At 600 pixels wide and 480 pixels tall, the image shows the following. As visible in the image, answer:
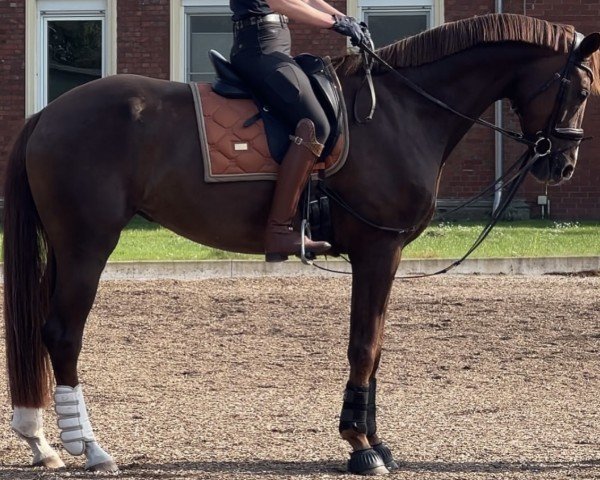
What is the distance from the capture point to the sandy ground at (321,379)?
648 cm

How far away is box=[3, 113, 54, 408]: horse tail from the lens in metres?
6.36

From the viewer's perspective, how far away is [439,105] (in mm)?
6707

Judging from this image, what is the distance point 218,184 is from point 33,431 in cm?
158

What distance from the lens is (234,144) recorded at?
641 cm

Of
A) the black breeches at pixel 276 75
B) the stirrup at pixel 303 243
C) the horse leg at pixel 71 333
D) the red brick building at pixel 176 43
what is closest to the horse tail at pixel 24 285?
the horse leg at pixel 71 333

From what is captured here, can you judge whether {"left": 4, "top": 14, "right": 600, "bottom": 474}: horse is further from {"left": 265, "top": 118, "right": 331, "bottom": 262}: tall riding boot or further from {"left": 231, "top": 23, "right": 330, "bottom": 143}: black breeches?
{"left": 231, "top": 23, "right": 330, "bottom": 143}: black breeches

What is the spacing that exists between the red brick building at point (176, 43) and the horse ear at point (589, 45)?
1353 centimetres

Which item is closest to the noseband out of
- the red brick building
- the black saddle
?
the black saddle

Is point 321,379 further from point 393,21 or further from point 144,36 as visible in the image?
point 144,36

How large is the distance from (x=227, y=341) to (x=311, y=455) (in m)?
3.72

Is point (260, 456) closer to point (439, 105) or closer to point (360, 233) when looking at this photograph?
point (360, 233)

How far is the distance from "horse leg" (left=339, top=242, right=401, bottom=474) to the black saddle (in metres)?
0.61

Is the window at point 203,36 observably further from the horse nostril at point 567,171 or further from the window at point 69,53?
the horse nostril at point 567,171

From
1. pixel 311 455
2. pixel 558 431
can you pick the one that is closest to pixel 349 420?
pixel 311 455
